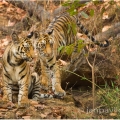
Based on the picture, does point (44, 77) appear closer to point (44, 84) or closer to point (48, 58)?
point (44, 84)

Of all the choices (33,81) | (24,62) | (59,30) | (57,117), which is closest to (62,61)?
(59,30)

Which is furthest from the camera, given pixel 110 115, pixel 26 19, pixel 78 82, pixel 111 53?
pixel 26 19

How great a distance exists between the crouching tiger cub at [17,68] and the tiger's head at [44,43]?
0.75 metres

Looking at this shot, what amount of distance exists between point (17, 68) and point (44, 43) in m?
0.98

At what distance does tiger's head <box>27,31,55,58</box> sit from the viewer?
22.3 ft

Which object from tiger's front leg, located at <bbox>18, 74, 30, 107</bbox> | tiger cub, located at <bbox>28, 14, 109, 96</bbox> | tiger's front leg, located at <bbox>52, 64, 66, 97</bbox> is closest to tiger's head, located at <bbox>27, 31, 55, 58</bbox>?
tiger cub, located at <bbox>28, 14, 109, 96</bbox>

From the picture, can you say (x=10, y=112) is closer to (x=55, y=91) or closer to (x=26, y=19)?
(x=55, y=91)

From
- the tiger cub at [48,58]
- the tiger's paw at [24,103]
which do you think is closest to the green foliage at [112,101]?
the tiger cub at [48,58]

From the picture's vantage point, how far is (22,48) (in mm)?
5797

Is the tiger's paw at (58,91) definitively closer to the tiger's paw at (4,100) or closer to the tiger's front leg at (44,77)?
the tiger's front leg at (44,77)

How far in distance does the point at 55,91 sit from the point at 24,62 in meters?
1.23

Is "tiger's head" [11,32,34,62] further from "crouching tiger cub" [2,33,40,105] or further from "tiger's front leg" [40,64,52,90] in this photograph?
"tiger's front leg" [40,64,52,90]

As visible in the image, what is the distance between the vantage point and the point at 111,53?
29.3 feet

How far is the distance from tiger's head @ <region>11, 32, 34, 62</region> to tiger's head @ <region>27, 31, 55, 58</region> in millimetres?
921
